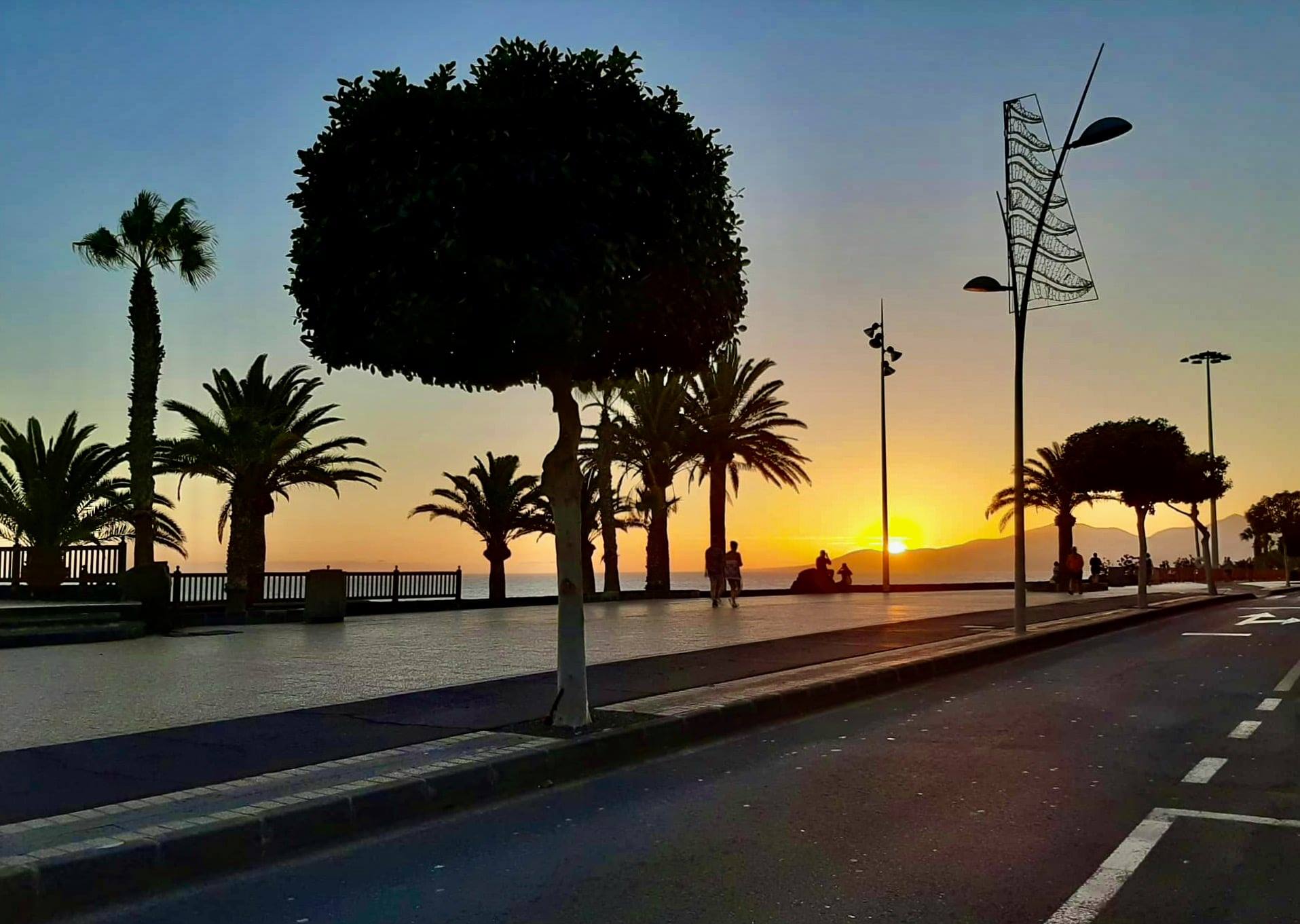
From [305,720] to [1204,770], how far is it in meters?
6.80

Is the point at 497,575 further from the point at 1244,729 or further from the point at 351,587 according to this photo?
the point at 1244,729

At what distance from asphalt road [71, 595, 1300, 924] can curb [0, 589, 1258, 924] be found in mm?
172

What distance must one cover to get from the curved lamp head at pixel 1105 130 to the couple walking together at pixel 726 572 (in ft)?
52.3

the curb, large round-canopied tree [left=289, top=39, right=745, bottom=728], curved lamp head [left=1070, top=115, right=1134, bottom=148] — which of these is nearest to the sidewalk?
the curb

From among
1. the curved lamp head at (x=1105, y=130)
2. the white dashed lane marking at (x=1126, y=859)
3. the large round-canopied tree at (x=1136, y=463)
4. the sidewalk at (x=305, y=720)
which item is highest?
the curved lamp head at (x=1105, y=130)

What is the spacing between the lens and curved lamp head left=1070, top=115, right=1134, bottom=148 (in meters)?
17.1

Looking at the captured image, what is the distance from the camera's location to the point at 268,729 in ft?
27.5

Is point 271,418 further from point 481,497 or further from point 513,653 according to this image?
point 513,653

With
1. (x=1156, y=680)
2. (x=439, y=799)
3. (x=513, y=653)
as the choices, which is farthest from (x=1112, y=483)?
(x=439, y=799)

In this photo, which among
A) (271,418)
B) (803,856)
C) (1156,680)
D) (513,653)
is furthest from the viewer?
(271,418)

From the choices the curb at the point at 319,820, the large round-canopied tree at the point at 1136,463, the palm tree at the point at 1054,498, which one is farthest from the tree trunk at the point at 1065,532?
the curb at the point at 319,820

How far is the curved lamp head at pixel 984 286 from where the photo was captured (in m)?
19.1

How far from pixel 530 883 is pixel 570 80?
5.84 m

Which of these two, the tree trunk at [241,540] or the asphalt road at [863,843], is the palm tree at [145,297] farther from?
the asphalt road at [863,843]
